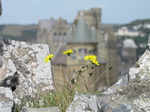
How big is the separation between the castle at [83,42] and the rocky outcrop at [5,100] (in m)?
16.8

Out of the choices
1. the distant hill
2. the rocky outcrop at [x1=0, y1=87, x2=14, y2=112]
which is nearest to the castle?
the distant hill

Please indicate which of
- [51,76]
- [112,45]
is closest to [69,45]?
[112,45]

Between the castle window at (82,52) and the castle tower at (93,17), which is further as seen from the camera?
the castle tower at (93,17)

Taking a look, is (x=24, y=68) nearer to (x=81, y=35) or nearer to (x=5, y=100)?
(x=5, y=100)

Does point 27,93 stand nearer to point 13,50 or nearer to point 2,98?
point 2,98

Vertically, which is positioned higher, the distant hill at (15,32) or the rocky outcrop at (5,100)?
the rocky outcrop at (5,100)

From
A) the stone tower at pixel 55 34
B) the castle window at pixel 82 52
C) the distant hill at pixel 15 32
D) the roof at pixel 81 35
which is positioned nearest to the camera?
the distant hill at pixel 15 32

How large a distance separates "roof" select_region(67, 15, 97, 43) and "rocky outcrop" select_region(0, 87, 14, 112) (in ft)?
136

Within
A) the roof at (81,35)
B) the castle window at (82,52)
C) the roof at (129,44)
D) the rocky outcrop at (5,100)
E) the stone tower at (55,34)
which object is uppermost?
the rocky outcrop at (5,100)

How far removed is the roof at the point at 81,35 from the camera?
44500 mm

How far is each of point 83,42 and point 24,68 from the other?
4084cm

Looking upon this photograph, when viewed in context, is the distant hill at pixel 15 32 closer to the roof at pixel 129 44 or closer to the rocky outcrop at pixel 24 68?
the rocky outcrop at pixel 24 68

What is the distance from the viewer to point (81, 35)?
44844mm

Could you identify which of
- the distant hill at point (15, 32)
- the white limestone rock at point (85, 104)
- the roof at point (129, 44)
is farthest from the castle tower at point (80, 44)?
the roof at point (129, 44)
